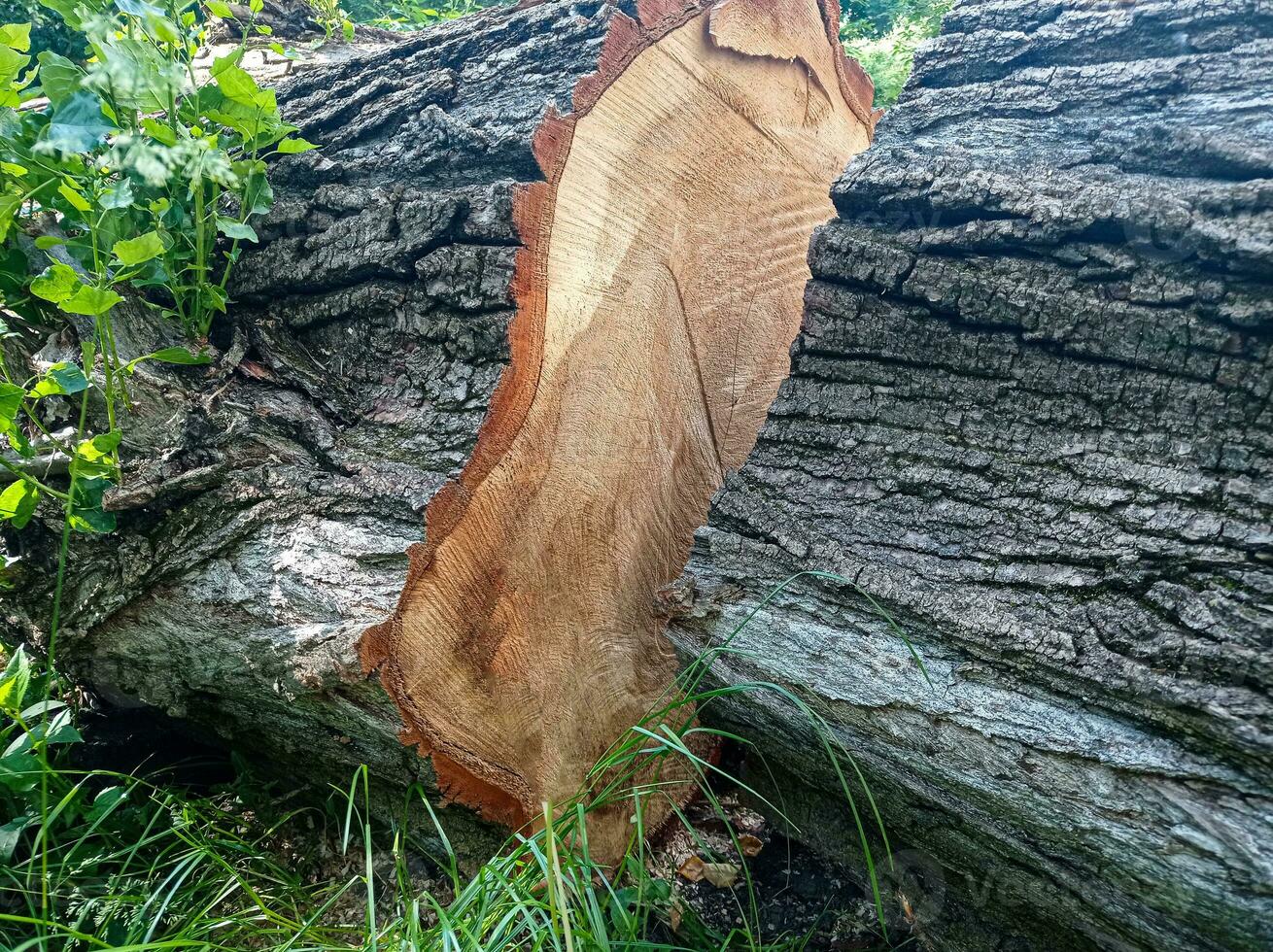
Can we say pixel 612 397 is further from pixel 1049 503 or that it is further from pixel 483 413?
pixel 1049 503

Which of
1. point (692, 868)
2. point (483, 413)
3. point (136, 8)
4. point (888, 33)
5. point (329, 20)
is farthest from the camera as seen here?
point (888, 33)

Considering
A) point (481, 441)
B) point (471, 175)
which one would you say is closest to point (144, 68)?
point (471, 175)

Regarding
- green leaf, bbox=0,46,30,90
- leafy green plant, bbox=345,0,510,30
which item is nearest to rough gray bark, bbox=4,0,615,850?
green leaf, bbox=0,46,30,90

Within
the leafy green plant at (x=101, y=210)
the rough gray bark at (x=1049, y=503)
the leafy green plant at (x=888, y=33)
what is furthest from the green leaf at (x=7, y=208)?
Answer: the leafy green plant at (x=888, y=33)

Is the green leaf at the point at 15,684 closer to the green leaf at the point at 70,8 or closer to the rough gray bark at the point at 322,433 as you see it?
the rough gray bark at the point at 322,433

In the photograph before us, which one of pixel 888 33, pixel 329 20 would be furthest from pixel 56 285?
pixel 888 33

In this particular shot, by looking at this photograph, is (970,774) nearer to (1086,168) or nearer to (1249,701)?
(1249,701)
